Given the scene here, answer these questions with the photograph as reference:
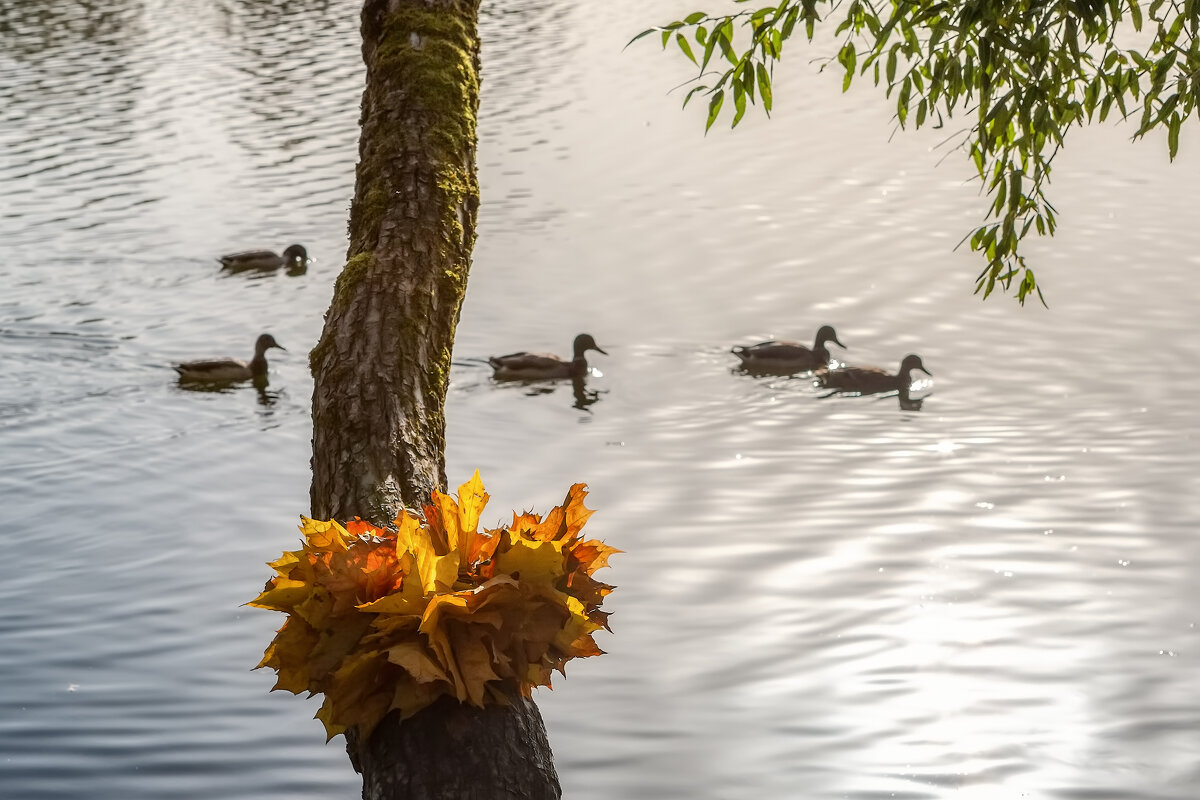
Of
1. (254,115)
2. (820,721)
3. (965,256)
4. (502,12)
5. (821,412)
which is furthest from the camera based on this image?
(502,12)

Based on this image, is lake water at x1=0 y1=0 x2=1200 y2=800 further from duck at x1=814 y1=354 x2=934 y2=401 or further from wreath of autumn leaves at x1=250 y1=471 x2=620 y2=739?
wreath of autumn leaves at x1=250 y1=471 x2=620 y2=739

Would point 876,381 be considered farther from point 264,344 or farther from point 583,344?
point 264,344

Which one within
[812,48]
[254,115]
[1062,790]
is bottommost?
[1062,790]

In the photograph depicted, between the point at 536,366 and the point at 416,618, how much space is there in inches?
445

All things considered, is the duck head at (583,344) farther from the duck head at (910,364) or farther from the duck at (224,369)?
the duck at (224,369)

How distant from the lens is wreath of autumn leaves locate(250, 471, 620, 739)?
289 cm

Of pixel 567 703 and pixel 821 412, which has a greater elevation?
pixel 821 412

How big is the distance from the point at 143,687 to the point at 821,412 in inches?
298

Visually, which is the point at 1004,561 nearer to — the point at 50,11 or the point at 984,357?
the point at 984,357

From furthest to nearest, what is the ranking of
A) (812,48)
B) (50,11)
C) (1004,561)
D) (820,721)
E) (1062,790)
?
(50,11) → (812,48) → (1004,561) → (820,721) → (1062,790)

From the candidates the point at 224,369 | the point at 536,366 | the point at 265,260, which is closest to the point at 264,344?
the point at 224,369

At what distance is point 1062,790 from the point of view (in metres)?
7.25

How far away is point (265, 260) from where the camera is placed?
1839 centimetres

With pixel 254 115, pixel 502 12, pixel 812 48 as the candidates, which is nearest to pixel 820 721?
pixel 254 115
